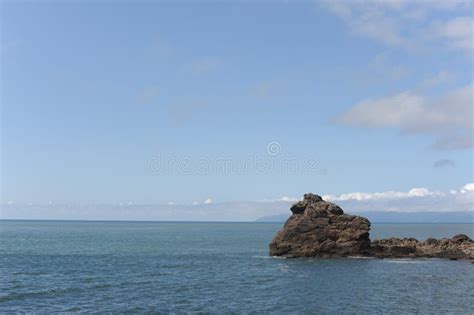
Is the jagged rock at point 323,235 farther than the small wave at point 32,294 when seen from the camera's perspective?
Yes

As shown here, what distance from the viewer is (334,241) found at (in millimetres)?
104812

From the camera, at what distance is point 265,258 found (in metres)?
108

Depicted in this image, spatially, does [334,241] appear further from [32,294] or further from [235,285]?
[32,294]

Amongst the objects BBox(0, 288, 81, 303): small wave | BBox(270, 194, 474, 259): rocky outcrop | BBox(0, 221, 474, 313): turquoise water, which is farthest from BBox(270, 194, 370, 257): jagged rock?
BBox(0, 288, 81, 303): small wave

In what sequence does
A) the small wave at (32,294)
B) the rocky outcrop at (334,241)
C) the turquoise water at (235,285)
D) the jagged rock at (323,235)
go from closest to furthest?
the turquoise water at (235,285) < the small wave at (32,294) < the jagged rock at (323,235) < the rocky outcrop at (334,241)

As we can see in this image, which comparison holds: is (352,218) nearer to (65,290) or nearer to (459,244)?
(459,244)

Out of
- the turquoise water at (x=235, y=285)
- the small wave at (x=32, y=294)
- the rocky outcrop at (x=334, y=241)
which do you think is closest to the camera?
the turquoise water at (x=235, y=285)

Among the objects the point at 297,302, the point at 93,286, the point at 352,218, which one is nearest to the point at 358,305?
the point at 297,302

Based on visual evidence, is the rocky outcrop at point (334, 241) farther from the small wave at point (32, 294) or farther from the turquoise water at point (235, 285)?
the small wave at point (32, 294)

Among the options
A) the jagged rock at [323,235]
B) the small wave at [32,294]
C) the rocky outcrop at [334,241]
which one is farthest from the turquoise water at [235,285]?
the rocky outcrop at [334,241]

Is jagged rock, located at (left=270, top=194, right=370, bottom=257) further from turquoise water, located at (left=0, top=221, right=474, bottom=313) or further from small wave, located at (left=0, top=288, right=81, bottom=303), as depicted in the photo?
small wave, located at (left=0, top=288, right=81, bottom=303)

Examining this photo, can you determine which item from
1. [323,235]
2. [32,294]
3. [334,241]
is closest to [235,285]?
[32,294]

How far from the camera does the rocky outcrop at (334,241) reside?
104000mm

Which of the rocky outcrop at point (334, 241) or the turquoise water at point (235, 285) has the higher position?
the rocky outcrop at point (334, 241)
